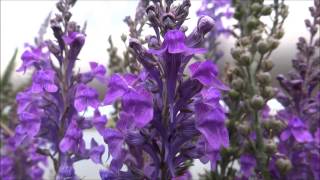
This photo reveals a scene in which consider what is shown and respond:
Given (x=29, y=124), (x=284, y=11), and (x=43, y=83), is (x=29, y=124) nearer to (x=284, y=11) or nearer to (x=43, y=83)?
(x=43, y=83)

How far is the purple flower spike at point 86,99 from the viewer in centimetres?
115

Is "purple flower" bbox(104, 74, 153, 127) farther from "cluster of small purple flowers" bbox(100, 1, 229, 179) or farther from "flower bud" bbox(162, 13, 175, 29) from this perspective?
"flower bud" bbox(162, 13, 175, 29)

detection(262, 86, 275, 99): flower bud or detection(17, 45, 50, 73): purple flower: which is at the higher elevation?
detection(17, 45, 50, 73): purple flower

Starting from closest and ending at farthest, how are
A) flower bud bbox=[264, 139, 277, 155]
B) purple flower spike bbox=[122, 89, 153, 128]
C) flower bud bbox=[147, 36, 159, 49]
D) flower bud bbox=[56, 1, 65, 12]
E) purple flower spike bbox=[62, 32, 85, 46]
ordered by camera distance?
1. purple flower spike bbox=[122, 89, 153, 128]
2. flower bud bbox=[147, 36, 159, 49]
3. flower bud bbox=[264, 139, 277, 155]
4. purple flower spike bbox=[62, 32, 85, 46]
5. flower bud bbox=[56, 1, 65, 12]

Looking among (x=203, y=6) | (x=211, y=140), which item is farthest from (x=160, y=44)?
(x=203, y=6)

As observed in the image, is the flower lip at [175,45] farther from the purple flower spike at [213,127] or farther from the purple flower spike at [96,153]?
the purple flower spike at [96,153]

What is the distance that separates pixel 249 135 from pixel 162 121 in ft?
1.28


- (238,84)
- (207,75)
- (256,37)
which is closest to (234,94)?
(238,84)

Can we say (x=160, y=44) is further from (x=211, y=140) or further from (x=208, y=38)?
(x=208, y=38)

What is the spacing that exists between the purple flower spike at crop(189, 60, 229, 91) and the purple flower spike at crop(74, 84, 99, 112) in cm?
35

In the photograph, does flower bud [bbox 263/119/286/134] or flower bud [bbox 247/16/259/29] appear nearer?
flower bud [bbox 263/119/286/134]

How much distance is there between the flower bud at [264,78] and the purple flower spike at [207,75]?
1.08 feet

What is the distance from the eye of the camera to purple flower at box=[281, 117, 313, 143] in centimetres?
125

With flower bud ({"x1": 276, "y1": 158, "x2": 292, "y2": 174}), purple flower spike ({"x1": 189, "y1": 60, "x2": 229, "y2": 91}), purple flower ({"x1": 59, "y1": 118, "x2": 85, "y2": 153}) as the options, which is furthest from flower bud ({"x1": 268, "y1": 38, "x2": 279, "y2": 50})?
purple flower ({"x1": 59, "y1": 118, "x2": 85, "y2": 153})
